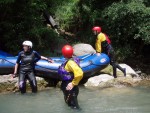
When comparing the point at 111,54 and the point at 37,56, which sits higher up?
the point at 37,56

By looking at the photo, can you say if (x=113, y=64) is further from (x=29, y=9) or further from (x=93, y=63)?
(x=29, y=9)

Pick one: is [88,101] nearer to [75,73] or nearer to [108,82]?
[108,82]

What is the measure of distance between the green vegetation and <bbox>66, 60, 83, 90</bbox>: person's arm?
452 cm

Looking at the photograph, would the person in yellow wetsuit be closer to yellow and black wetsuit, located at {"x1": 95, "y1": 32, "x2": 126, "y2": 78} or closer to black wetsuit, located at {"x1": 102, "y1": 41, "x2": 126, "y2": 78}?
yellow and black wetsuit, located at {"x1": 95, "y1": 32, "x2": 126, "y2": 78}

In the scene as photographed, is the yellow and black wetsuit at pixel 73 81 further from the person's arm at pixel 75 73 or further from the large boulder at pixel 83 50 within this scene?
the large boulder at pixel 83 50

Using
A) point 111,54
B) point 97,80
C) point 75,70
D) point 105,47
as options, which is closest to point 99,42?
point 105,47

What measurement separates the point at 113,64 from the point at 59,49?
3080 millimetres

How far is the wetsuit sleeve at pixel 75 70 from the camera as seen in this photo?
735cm

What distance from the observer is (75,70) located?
7383mm

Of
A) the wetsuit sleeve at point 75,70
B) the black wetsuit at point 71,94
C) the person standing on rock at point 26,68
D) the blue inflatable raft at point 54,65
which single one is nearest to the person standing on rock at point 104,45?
the blue inflatable raft at point 54,65

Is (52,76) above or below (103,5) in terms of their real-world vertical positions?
below

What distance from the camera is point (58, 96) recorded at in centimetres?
985

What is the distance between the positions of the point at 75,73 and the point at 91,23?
7614mm

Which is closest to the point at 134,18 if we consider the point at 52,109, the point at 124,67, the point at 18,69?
the point at 124,67
